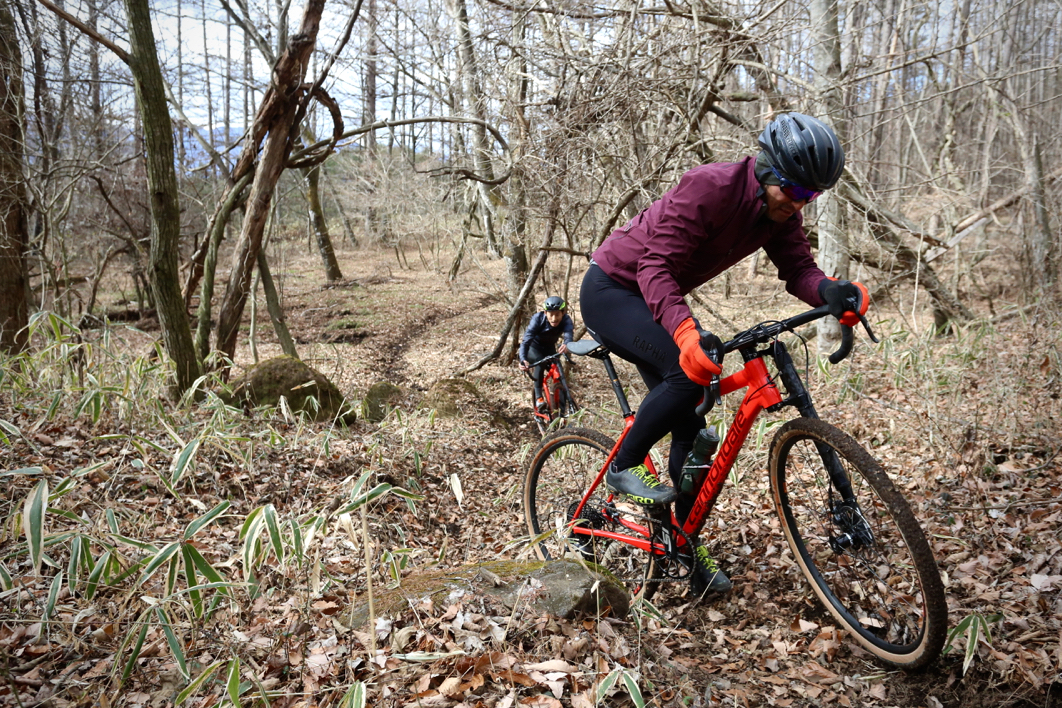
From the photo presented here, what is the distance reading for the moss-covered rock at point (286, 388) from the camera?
21.9ft

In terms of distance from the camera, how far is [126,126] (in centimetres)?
1064

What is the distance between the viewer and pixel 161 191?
5988 mm

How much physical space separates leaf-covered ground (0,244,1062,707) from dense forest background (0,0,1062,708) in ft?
0.06

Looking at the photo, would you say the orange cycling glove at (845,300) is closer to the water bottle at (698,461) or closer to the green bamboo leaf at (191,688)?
the water bottle at (698,461)

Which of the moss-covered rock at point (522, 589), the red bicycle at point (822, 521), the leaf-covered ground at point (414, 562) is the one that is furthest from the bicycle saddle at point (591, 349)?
the leaf-covered ground at point (414, 562)

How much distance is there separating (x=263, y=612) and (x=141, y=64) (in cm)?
562

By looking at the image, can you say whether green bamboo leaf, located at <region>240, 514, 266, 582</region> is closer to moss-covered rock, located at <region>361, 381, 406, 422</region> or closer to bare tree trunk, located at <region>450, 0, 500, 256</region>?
moss-covered rock, located at <region>361, 381, 406, 422</region>

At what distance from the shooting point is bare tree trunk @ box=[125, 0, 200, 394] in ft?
18.9

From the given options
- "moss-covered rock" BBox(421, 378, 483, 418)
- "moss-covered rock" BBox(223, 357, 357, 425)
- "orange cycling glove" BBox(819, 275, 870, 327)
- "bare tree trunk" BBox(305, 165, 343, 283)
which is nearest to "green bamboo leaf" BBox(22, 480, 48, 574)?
"orange cycling glove" BBox(819, 275, 870, 327)

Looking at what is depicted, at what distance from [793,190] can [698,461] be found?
1228mm

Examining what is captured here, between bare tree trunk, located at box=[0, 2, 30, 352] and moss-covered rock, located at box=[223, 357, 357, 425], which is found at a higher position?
bare tree trunk, located at box=[0, 2, 30, 352]

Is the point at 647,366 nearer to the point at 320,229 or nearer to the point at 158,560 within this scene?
the point at 158,560

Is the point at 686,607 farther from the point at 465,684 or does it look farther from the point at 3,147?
the point at 3,147

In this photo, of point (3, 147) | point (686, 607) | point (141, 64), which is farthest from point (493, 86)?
point (686, 607)
